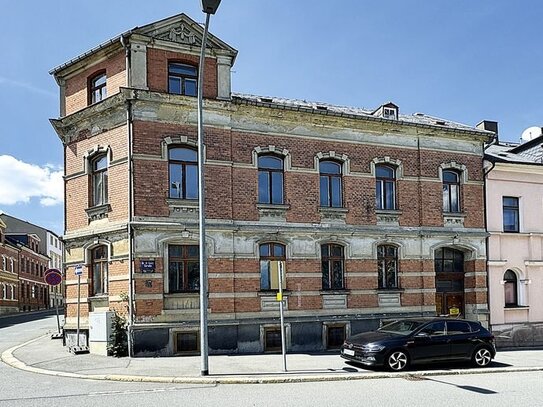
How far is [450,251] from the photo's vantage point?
22.8 m

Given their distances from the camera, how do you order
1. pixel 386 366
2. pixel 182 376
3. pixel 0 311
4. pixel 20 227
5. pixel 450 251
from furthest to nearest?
pixel 20 227, pixel 0 311, pixel 450 251, pixel 386 366, pixel 182 376

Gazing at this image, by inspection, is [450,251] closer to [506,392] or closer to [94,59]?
[506,392]

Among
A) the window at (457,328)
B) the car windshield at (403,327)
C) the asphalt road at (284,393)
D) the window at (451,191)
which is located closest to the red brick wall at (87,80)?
the asphalt road at (284,393)

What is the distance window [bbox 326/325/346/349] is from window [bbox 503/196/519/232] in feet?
28.8

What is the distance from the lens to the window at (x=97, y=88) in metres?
19.1

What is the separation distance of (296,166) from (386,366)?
790cm

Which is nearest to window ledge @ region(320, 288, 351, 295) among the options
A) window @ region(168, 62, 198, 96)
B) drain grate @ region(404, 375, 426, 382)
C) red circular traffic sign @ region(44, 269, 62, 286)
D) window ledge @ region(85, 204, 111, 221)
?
drain grate @ region(404, 375, 426, 382)

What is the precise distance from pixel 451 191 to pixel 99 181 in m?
13.6

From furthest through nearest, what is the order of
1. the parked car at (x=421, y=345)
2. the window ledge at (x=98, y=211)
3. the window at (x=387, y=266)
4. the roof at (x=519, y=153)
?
the roof at (x=519, y=153) → the window at (x=387, y=266) → the window ledge at (x=98, y=211) → the parked car at (x=421, y=345)

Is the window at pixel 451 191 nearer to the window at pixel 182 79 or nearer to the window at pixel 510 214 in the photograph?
the window at pixel 510 214

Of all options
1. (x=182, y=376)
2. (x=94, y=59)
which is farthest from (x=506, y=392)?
(x=94, y=59)

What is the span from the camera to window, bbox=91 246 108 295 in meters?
18.6

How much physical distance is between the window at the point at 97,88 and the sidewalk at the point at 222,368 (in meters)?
8.49

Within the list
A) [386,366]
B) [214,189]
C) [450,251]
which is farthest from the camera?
[450,251]
